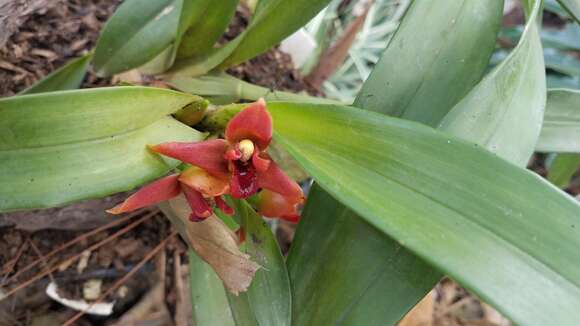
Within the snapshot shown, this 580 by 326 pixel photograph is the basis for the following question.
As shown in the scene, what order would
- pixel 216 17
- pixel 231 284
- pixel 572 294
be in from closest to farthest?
pixel 572 294, pixel 231 284, pixel 216 17

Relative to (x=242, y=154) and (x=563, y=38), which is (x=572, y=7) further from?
(x=563, y=38)

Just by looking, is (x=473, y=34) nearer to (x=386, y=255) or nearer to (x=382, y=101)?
(x=382, y=101)

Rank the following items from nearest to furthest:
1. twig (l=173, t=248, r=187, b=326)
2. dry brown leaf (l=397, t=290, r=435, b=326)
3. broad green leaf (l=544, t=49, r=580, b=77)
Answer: twig (l=173, t=248, r=187, b=326) < dry brown leaf (l=397, t=290, r=435, b=326) < broad green leaf (l=544, t=49, r=580, b=77)

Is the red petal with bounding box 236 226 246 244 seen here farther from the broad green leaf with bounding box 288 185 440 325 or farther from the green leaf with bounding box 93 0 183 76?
the green leaf with bounding box 93 0 183 76

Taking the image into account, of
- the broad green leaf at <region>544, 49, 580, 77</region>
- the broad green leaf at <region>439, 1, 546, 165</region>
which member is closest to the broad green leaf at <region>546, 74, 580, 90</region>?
the broad green leaf at <region>544, 49, 580, 77</region>

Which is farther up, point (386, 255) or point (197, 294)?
point (386, 255)

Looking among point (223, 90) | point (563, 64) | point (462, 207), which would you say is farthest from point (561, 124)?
point (563, 64)

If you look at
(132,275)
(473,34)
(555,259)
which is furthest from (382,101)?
(132,275)
